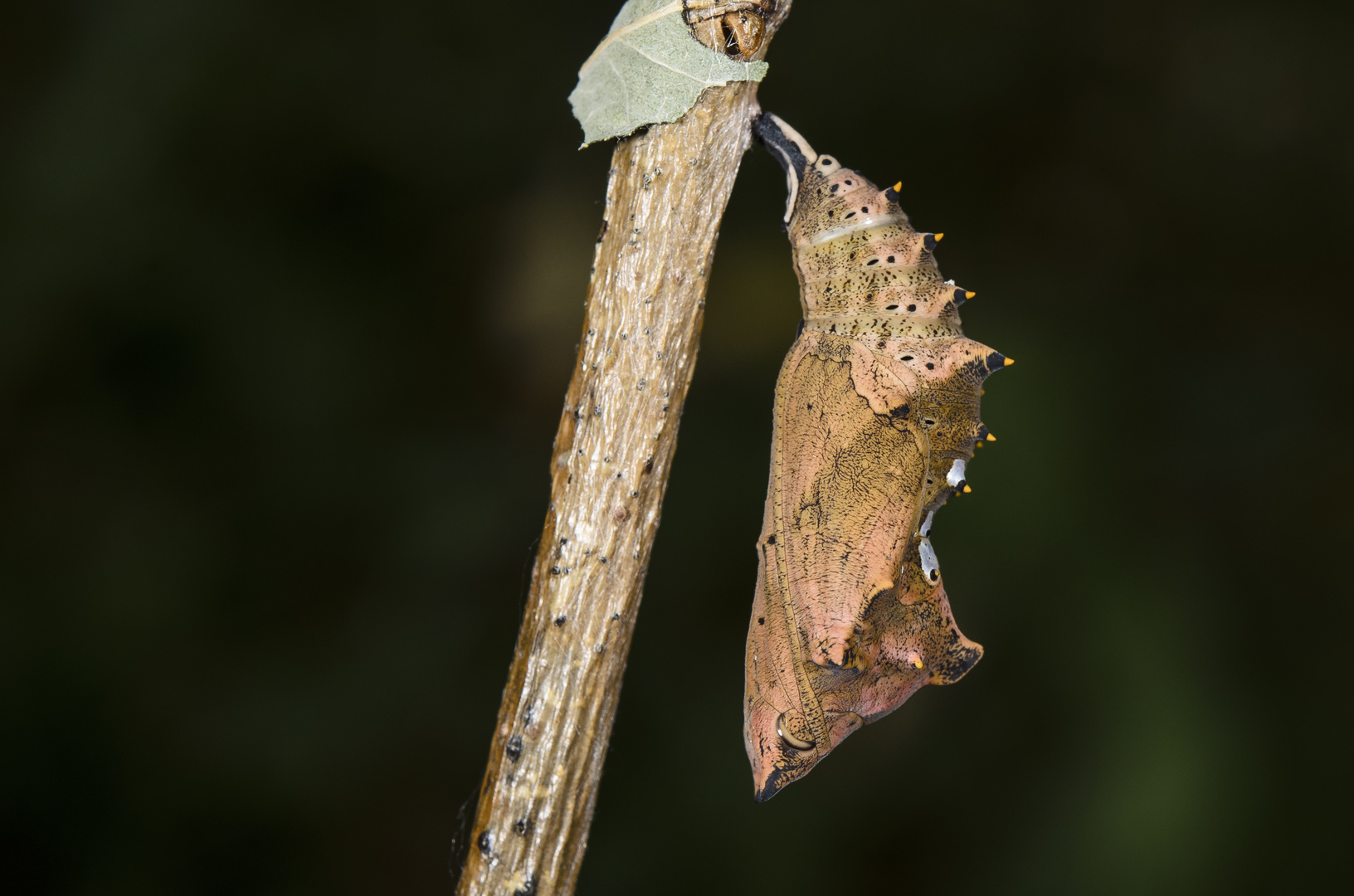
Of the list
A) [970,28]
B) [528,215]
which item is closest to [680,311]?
[528,215]

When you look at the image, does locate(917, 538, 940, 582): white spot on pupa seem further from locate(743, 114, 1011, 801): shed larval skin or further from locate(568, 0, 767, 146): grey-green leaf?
locate(568, 0, 767, 146): grey-green leaf

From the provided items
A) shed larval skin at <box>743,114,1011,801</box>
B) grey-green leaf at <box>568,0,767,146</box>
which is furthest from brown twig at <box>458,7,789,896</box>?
shed larval skin at <box>743,114,1011,801</box>

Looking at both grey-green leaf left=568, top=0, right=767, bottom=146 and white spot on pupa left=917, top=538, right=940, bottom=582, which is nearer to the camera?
grey-green leaf left=568, top=0, right=767, bottom=146

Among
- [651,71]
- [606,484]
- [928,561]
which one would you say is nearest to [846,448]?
[928,561]

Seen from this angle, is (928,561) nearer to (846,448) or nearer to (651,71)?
(846,448)

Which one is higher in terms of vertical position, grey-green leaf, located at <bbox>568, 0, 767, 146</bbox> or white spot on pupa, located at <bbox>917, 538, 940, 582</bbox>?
grey-green leaf, located at <bbox>568, 0, 767, 146</bbox>

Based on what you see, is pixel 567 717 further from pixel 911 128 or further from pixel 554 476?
pixel 911 128
